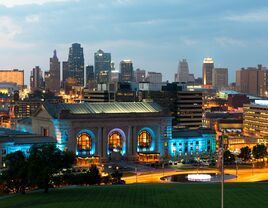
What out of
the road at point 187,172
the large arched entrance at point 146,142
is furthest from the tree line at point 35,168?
the large arched entrance at point 146,142

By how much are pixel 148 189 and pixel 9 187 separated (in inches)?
737

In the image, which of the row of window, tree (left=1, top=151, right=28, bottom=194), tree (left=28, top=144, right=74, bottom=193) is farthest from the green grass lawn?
the row of window

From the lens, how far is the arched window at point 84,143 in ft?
456

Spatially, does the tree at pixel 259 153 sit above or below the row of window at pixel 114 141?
below

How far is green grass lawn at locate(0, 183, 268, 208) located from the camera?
63.9 m

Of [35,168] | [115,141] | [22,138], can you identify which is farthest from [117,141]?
[35,168]

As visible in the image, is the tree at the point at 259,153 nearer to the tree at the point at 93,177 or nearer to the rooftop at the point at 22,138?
the rooftop at the point at 22,138

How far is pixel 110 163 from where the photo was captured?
134875 mm

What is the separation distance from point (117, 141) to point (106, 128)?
4845 millimetres

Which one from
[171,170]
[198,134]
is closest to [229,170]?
[171,170]

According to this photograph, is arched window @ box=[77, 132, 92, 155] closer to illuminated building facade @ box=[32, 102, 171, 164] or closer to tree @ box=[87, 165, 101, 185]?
illuminated building facade @ box=[32, 102, 171, 164]

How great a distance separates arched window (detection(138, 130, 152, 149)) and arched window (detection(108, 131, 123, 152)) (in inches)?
193

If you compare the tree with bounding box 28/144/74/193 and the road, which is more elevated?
the tree with bounding box 28/144/74/193

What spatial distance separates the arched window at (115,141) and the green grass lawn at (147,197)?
210ft
